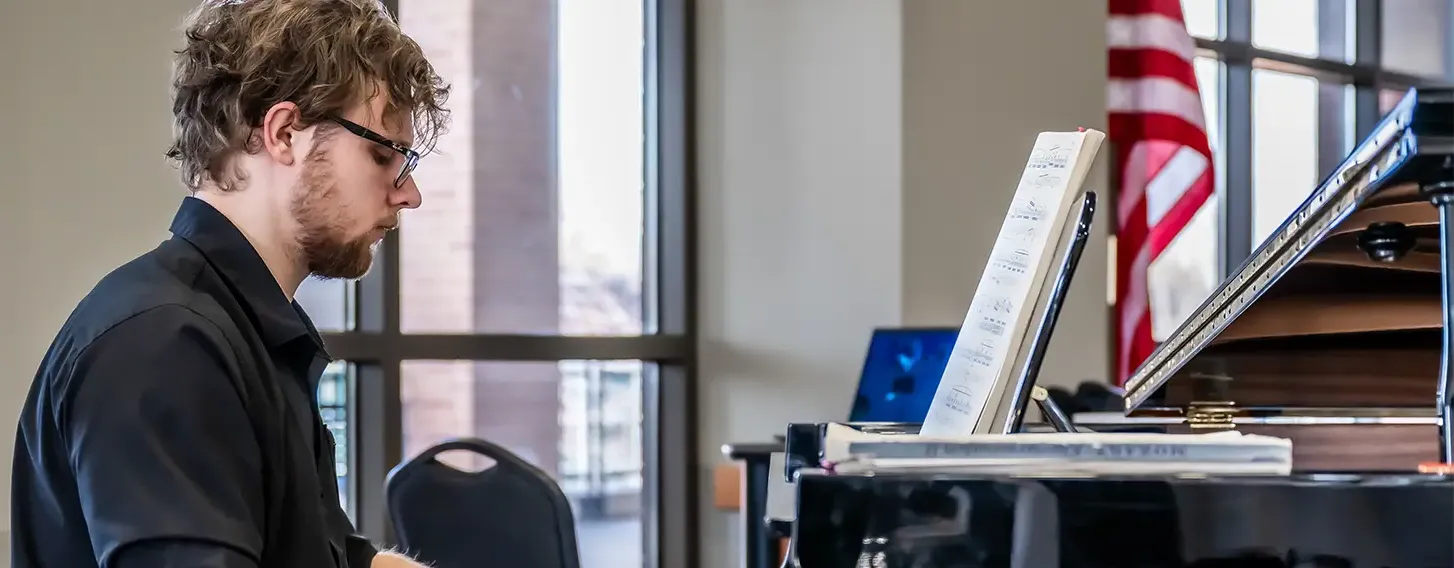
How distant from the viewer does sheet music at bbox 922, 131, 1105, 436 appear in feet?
5.03

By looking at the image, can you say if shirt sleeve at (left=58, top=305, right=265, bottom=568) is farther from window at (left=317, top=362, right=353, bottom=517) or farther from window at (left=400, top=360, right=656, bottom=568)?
window at (left=400, top=360, right=656, bottom=568)

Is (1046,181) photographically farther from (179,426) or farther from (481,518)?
(481,518)

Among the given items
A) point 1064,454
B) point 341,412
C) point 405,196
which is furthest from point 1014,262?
point 341,412

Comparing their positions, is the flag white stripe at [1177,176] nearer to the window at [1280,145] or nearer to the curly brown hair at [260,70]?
the window at [1280,145]

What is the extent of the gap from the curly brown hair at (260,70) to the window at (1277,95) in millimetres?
3964

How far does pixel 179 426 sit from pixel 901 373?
7.33 ft

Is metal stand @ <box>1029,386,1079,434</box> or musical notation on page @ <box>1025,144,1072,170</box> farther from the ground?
musical notation on page @ <box>1025,144,1072,170</box>

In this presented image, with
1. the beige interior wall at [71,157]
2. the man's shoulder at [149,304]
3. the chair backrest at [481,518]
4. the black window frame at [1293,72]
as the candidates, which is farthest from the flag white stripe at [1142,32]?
the man's shoulder at [149,304]

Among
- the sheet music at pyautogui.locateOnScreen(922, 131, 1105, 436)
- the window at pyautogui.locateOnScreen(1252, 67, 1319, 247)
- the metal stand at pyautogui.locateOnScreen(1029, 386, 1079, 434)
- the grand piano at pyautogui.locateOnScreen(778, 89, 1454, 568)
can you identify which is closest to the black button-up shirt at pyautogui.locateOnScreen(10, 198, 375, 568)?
the grand piano at pyautogui.locateOnScreen(778, 89, 1454, 568)

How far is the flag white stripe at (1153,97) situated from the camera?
432cm

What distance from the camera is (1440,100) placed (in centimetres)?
121

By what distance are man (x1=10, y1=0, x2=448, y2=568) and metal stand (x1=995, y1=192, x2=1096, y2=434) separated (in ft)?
2.32

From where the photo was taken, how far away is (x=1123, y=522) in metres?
1.32

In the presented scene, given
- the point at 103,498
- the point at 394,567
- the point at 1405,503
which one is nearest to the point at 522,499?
the point at 394,567
